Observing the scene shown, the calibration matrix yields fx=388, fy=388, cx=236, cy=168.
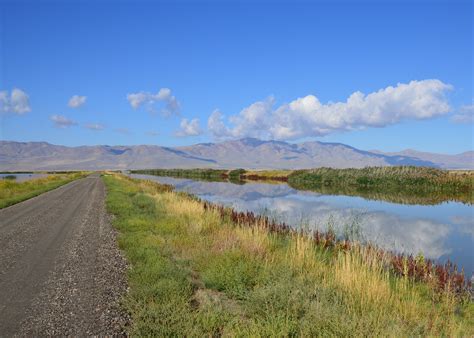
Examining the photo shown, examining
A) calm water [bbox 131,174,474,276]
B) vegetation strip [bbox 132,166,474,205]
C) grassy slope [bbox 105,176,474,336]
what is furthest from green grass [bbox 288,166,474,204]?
grassy slope [bbox 105,176,474,336]

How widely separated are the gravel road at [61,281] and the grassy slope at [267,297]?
0.53 m

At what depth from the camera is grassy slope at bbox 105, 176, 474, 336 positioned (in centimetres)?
619

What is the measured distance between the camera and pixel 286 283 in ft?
25.8

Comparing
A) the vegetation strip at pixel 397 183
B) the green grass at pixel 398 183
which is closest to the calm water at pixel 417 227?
the vegetation strip at pixel 397 183

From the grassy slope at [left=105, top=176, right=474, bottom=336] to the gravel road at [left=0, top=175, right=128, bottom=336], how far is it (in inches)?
21.0

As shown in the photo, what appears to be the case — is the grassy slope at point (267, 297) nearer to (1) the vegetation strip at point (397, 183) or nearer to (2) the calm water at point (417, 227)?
(2) the calm water at point (417, 227)

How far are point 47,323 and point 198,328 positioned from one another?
2.75m

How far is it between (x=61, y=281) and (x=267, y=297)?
Answer: 5.06 m

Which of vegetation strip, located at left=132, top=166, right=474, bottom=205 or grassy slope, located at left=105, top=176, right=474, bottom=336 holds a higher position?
vegetation strip, located at left=132, top=166, right=474, bottom=205

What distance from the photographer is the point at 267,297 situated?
7.24 m

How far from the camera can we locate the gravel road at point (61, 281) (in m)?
6.75

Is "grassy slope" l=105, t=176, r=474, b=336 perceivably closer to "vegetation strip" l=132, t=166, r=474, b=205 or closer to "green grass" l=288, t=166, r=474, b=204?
"vegetation strip" l=132, t=166, r=474, b=205

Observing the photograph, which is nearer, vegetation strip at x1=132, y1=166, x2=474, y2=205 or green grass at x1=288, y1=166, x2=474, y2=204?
vegetation strip at x1=132, y1=166, x2=474, y2=205

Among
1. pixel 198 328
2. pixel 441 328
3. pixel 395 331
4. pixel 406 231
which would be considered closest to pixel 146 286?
pixel 198 328
